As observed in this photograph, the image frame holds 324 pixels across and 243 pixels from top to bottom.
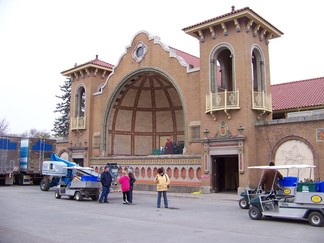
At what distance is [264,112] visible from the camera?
72.4 feet

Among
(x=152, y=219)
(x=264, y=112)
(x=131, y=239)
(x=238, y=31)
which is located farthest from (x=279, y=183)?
(x=238, y=31)

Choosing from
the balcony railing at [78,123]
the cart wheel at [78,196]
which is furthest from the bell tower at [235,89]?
the balcony railing at [78,123]

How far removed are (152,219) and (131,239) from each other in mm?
3367

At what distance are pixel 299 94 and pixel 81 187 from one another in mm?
18492

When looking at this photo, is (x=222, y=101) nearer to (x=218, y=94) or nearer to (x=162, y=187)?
(x=218, y=94)

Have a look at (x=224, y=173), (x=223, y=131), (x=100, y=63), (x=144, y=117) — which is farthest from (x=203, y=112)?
(x=100, y=63)

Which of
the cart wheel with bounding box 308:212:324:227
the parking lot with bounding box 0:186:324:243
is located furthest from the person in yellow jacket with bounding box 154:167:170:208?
the cart wheel with bounding box 308:212:324:227

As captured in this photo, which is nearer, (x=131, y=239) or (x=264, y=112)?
(x=131, y=239)

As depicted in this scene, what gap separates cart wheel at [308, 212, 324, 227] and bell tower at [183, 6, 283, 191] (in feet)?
31.6

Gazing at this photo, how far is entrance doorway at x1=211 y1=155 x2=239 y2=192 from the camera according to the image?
2253 centimetres

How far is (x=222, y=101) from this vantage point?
72.8 feet

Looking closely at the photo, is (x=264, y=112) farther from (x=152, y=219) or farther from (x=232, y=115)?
(x=152, y=219)

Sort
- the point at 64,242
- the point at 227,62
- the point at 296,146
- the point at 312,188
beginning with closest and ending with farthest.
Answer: the point at 64,242, the point at 312,188, the point at 296,146, the point at 227,62

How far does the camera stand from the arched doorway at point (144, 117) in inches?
1242
